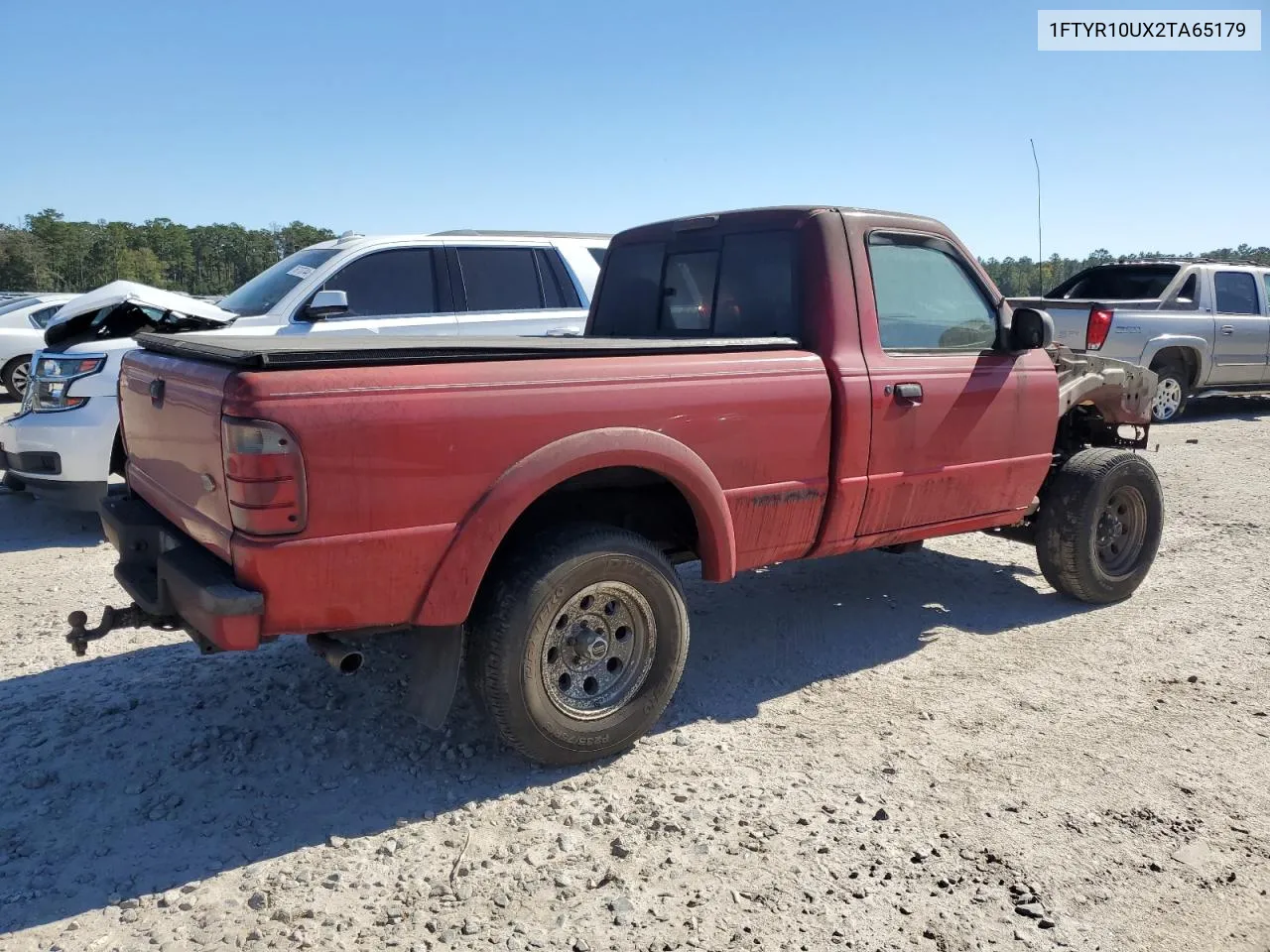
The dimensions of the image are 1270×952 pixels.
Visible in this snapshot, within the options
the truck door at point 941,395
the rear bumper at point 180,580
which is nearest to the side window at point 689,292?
the truck door at point 941,395

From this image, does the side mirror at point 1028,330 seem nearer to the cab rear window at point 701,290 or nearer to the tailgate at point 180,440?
the cab rear window at point 701,290

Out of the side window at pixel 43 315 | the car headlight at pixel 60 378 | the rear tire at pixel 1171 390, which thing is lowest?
the rear tire at pixel 1171 390

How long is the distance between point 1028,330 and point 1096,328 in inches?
278

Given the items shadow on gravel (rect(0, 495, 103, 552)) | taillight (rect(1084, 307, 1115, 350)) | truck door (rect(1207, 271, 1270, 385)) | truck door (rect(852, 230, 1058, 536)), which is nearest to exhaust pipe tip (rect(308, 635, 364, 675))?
truck door (rect(852, 230, 1058, 536))

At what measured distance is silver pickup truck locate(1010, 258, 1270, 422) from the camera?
38.6ft

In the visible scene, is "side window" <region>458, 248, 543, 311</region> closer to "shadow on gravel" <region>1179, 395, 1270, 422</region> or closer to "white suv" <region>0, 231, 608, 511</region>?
"white suv" <region>0, 231, 608, 511</region>

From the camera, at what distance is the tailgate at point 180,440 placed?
304 cm

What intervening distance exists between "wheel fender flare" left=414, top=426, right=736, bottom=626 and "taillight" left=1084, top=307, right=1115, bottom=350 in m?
8.66

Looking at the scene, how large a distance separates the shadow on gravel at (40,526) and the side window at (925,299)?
5308mm

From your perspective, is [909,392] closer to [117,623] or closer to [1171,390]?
[117,623]

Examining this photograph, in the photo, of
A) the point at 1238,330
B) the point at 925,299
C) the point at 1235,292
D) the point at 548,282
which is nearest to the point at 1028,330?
the point at 925,299

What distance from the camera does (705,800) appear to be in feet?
11.2

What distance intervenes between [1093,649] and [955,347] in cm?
162

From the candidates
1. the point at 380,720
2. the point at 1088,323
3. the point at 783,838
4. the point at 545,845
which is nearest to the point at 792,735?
the point at 783,838
